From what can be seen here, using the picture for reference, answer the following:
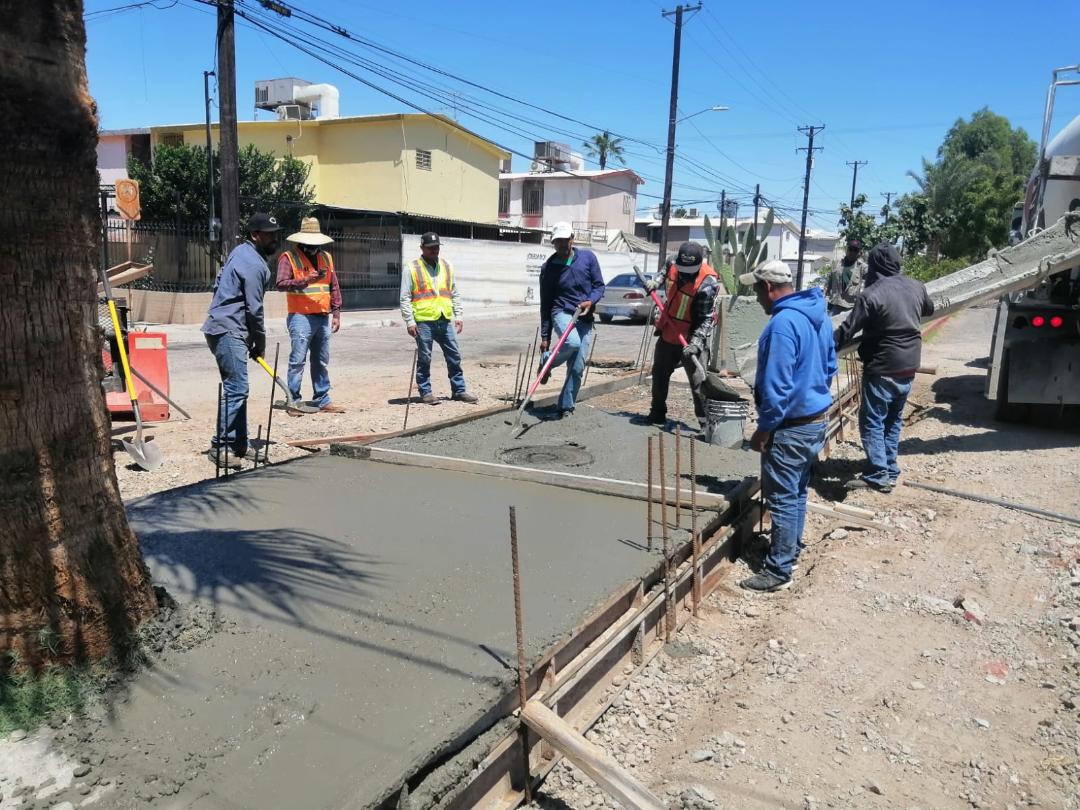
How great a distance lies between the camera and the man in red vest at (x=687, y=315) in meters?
6.24

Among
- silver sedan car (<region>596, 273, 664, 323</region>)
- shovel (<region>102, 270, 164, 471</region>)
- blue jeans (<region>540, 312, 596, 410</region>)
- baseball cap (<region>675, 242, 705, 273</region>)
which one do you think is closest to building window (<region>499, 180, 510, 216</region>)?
silver sedan car (<region>596, 273, 664, 323</region>)

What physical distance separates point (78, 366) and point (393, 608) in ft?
4.56

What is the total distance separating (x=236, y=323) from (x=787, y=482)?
12.4ft

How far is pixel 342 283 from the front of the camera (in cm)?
2242

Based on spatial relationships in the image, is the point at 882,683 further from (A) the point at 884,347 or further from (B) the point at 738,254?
(B) the point at 738,254

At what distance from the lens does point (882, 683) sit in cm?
342

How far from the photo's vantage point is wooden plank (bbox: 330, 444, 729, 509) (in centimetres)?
465

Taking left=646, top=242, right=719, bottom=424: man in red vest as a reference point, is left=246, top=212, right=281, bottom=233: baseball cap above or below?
above

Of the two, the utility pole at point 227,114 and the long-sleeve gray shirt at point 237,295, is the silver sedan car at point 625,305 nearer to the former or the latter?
the utility pole at point 227,114

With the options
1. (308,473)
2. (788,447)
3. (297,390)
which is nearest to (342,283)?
(297,390)

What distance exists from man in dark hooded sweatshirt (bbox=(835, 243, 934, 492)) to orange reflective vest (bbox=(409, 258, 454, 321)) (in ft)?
12.0

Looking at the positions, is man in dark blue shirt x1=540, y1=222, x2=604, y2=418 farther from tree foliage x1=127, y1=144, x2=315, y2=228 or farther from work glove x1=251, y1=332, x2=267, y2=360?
tree foliage x1=127, y1=144, x2=315, y2=228

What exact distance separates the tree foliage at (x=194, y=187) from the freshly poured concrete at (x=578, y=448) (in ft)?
52.0

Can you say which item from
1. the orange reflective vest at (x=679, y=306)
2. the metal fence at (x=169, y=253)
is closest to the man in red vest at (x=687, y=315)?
the orange reflective vest at (x=679, y=306)
